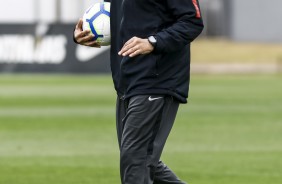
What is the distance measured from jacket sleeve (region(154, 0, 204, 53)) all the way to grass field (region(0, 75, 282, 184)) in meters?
3.89

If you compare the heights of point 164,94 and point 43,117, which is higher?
point 164,94

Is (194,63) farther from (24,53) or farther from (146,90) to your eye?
(146,90)

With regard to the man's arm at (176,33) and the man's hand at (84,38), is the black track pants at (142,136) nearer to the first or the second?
the man's arm at (176,33)

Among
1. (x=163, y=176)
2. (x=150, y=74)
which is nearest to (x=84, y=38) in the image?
(x=150, y=74)

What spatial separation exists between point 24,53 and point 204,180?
22749 mm

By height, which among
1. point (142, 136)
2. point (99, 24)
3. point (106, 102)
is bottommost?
point (106, 102)

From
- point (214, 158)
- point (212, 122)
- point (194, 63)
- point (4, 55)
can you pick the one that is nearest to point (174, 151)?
point (214, 158)

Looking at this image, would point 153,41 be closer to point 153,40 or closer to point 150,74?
point 153,40

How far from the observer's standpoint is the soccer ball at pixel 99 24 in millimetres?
7949

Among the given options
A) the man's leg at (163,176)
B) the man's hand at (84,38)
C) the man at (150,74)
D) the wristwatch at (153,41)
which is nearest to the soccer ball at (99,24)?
the man's hand at (84,38)

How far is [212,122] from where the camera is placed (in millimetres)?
18141

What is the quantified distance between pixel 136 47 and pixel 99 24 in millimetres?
708

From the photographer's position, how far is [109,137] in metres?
15.9

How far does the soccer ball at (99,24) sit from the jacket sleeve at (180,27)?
626 mm
